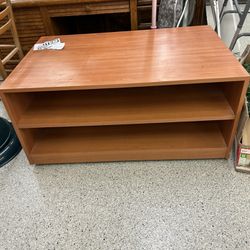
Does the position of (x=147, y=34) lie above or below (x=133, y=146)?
above

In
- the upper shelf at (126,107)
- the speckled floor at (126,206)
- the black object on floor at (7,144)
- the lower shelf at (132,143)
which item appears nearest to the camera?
the speckled floor at (126,206)

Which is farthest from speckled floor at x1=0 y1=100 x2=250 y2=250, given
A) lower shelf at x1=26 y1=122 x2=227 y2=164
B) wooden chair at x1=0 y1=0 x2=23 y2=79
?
wooden chair at x1=0 y1=0 x2=23 y2=79

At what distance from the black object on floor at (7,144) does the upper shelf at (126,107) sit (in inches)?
10.8

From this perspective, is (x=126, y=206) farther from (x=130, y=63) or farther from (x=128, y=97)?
(x=130, y=63)

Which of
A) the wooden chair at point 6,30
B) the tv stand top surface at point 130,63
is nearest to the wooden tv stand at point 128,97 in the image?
the tv stand top surface at point 130,63

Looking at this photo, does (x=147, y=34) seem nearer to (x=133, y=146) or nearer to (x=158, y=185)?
(x=133, y=146)

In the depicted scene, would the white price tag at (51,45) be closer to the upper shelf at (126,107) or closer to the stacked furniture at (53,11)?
the upper shelf at (126,107)

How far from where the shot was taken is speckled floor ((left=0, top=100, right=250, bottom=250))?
103 centimetres

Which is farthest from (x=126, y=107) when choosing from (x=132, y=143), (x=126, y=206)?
(x=126, y=206)

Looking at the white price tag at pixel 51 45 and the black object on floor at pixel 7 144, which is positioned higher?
the white price tag at pixel 51 45

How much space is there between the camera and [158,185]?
1.23 m

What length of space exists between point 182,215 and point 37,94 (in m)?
1.04

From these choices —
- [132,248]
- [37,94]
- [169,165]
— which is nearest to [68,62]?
[37,94]

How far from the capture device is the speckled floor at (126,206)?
1027 mm
